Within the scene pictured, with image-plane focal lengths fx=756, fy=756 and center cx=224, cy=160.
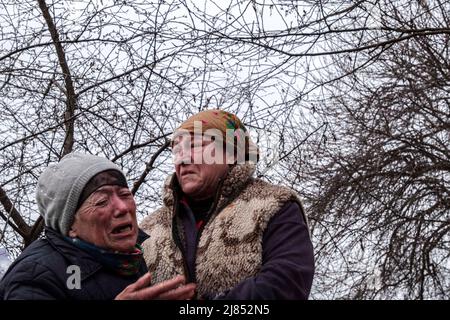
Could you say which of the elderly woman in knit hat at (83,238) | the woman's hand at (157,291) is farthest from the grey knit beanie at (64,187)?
the woman's hand at (157,291)

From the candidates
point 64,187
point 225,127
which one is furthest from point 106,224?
point 225,127

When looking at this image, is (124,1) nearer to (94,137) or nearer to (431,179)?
(94,137)

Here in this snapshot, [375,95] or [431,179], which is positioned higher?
[375,95]

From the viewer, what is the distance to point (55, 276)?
93.7 inches

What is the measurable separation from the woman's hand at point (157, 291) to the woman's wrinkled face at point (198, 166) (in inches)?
19.6

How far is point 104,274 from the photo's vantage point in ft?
8.32

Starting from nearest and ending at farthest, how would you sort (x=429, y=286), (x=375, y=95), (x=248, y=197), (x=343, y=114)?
1. (x=248, y=197)
2. (x=375, y=95)
3. (x=343, y=114)
4. (x=429, y=286)

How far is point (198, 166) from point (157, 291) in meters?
0.63

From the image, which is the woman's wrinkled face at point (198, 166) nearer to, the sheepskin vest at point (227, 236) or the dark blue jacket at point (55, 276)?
the sheepskin vest at point (227, 236)

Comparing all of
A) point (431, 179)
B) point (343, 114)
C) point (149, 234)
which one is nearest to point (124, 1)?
point (149, 234)

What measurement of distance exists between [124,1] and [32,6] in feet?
2.72

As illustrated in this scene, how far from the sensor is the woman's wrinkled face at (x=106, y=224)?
2557 mm

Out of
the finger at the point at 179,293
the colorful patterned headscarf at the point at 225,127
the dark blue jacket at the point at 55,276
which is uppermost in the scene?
the colorful patterned headscarf at the point at 225,127
